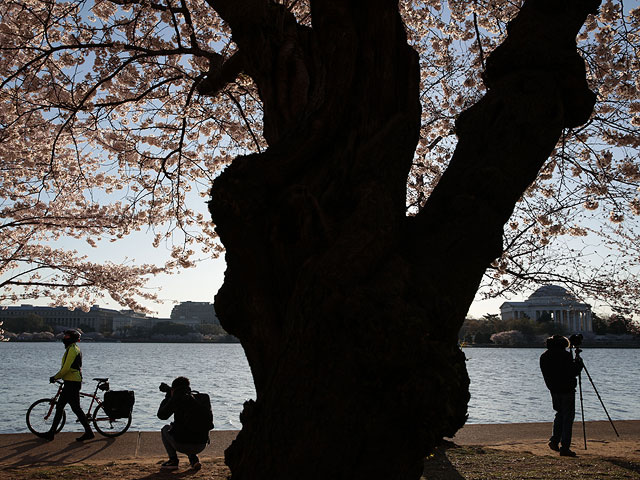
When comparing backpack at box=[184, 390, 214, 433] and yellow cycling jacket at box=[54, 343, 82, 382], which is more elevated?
yellow cycling jacket at box=[54, 343, 82, 382]

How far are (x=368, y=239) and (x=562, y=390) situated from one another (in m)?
5.67

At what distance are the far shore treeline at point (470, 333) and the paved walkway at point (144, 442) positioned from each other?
3582 cm

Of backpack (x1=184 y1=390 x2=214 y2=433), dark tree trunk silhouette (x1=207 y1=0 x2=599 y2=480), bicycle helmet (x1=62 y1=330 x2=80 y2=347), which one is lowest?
backpack (x1=184 y1=390 x2=214 y2=433)

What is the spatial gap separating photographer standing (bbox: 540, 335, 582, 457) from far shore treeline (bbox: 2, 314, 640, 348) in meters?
37.5

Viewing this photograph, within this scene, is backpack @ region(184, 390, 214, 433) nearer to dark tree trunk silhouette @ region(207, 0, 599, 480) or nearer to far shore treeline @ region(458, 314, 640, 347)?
dark tree trunk silhouette @ region(207, 0, 599, 480)

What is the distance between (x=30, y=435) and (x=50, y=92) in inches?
199

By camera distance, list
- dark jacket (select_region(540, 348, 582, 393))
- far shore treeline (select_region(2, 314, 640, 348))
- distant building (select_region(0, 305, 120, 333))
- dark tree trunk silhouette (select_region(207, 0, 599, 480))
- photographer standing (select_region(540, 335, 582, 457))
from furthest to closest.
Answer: distant building (select_region(0, 305, 120, 333)) → far shore treeline (select_region(2, 314, 640, 348)) → dark jacket (select_region(540, 348, 582, 393)) → photographer standing (select_region(540, 335, 582, 457)) → dark tree trunk silhouette (select_region(207, 0, 599, 480))

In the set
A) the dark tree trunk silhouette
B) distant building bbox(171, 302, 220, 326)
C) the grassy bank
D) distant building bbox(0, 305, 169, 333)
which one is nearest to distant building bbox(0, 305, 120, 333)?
distant building bbox(0, 305, 169, 333)

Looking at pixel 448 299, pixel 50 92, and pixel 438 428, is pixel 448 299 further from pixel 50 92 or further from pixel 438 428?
pixel 50 92

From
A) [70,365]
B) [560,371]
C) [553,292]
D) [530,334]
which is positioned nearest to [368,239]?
[560,371]

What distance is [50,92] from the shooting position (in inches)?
332

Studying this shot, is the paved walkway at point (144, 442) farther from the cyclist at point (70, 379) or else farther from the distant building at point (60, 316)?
the distant building at point (60, 316)

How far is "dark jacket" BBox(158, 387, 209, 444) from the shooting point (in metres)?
5.98

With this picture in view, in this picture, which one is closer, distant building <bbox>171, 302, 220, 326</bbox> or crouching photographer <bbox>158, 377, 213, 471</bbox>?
crouching photographer <bbox>158, 377, 213, 471</bbox>
